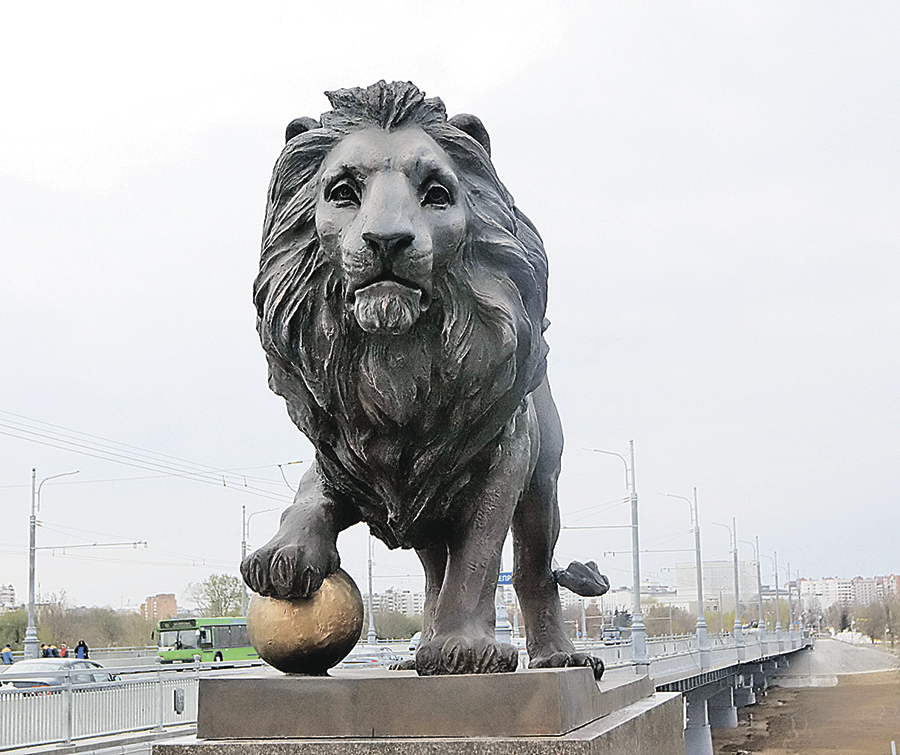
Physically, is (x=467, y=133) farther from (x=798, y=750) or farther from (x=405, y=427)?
(x=798, y=750)

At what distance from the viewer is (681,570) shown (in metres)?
91.8

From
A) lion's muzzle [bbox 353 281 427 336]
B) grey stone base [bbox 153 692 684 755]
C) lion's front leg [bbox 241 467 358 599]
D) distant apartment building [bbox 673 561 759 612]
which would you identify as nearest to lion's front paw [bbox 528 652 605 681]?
grey stone base [bbox 153 692 684 755]

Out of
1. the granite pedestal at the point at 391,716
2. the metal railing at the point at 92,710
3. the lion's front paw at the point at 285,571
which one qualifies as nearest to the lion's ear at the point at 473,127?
the lion's front paw at the point at 285,571

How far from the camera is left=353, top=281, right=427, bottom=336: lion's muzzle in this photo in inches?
117

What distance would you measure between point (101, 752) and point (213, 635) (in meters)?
20.6

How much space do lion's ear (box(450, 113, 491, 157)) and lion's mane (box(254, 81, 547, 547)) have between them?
0.16ft

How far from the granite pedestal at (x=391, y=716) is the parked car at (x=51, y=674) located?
17187mm

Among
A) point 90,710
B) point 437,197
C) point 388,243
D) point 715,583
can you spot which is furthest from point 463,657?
point 715,583

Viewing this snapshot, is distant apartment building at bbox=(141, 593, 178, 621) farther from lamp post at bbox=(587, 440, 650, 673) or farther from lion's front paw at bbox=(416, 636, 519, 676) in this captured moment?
lion's front paw at bbox=(416, 636, 519, 676)

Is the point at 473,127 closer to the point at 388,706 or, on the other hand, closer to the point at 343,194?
the point at 343,194

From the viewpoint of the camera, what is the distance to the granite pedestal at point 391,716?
3.00 metres

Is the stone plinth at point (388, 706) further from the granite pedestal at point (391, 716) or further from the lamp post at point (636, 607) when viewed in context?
the lamp post at point (636, 607)

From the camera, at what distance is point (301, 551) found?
3.25 meters

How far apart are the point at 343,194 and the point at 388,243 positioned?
0.29 meters
